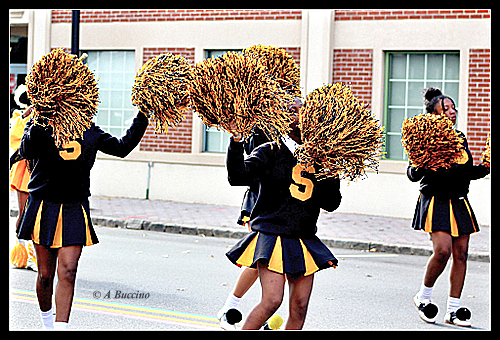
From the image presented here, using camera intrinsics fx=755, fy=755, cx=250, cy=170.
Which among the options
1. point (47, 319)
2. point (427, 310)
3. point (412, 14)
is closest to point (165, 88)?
point (47, 319)

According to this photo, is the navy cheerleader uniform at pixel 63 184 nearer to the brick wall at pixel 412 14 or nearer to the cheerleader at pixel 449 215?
the cheerleader at pixel 449 215

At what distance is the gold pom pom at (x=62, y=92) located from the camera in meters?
4.23

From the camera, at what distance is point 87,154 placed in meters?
4.62

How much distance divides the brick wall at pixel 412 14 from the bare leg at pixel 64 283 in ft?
31.1

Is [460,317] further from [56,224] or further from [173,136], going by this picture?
[173,136]

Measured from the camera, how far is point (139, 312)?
6.09 m

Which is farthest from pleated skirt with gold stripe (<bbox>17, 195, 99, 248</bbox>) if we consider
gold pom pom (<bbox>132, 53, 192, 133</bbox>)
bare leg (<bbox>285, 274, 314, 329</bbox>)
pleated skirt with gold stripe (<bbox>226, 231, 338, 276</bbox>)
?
bare leg (<bbox>285, 274, 314, 329</bbox>)

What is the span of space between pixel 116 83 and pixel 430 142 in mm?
10807

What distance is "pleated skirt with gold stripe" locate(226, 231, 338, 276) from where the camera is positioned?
4.08 m

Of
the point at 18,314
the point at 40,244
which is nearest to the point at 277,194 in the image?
the point at 40,244

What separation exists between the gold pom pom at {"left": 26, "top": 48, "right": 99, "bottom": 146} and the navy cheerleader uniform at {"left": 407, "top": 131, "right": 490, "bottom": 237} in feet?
8.58

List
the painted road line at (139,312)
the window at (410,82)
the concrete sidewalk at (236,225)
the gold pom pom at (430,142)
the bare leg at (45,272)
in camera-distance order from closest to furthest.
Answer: the bare leg at (45,272) → the gold pom pom at (430,142) → the painted road line at (139,312) → the concrete sidewalk at (236,225) → the window at (410,82)

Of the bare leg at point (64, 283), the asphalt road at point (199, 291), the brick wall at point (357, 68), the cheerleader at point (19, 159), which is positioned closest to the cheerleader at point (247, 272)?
the asphalt road at point (199, 291)

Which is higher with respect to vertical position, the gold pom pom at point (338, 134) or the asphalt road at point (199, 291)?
the gold pom pom at point (338, 134)
